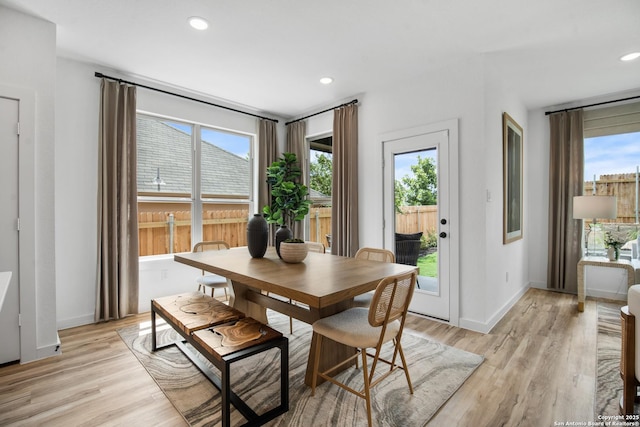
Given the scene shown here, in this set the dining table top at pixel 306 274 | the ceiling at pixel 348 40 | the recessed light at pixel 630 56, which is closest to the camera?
the dining table top at pixel 306 274

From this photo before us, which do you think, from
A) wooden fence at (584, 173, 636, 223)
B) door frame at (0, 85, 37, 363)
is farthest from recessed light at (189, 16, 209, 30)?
wooden fence at (584, 173, 636, 223)

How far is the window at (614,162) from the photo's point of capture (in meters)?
4.01

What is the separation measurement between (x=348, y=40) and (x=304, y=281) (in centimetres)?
220

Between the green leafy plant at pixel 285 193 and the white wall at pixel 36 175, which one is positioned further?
the green leafy plant at pixel 285 193

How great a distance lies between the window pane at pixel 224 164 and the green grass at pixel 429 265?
2711 millimetres

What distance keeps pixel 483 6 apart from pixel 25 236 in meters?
3.90

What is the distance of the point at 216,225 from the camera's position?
446cm

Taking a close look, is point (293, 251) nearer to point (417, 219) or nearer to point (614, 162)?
point (417, 219)

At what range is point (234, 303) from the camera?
2738 millimetres

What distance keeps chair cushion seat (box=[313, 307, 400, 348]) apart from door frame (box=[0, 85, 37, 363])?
91.5 inches

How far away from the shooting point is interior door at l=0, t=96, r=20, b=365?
238cm

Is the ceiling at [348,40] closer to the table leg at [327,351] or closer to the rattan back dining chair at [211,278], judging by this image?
the rattan back dining chair at [211,278]

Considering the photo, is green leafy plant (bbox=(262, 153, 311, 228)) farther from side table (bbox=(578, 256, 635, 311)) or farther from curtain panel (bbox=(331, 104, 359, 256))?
side table (bbox=(578, 256, 635, 311))

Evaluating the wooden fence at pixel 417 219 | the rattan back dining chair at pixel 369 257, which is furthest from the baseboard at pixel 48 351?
the wooden fence at pixel 417 219
